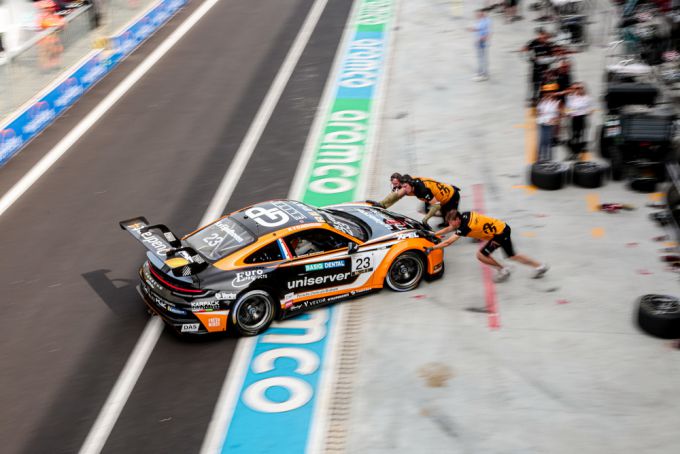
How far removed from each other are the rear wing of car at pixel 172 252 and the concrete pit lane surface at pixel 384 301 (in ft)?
3.53

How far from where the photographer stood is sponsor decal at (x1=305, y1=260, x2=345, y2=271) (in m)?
11.2

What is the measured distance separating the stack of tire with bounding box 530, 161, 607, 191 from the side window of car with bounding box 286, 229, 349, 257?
17.6 ft

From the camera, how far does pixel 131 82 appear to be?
2189 centimetres

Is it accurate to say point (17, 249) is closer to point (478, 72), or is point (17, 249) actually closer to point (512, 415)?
point (512, 415)

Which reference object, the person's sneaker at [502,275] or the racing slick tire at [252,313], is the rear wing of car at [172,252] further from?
the person's sneaker at [502,275]

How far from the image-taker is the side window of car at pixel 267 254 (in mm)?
10844

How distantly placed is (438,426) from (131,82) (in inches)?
619

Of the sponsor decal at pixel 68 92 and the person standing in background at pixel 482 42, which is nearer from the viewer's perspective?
the sponsor decal at pixel 68 92

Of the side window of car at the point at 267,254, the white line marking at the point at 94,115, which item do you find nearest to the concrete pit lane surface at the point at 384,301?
the white line marking at the point at 94,115

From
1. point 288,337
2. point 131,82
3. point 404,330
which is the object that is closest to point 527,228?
point 404,330

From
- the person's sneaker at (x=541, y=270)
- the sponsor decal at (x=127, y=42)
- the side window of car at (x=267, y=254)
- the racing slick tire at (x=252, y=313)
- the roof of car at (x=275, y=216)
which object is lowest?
the person's sneaker at (x=541, y=270)

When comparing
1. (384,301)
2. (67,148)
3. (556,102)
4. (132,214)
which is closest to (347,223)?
(384,301)

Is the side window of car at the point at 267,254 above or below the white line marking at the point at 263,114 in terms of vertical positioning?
above

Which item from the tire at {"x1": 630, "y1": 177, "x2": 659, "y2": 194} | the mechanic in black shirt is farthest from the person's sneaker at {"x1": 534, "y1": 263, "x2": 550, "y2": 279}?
the mechanic in black shirt
